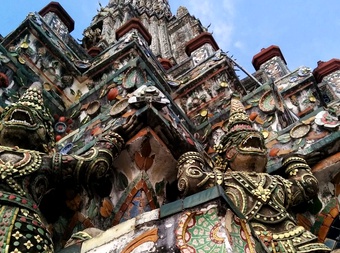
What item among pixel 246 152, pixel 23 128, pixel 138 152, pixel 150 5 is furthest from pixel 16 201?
pixel 150 5

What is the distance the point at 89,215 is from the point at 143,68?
6.70ft

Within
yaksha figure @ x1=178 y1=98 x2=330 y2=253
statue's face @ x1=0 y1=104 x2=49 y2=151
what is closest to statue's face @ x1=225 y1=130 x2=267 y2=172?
yaksha figure @ x1=178 y1=98 x2=330 y2=253

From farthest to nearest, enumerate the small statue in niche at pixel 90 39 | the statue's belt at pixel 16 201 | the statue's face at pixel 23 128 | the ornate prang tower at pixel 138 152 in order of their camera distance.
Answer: the small statue in niche at pixel 90 39, the statue's face at pixel 23 128, the statue's belt at pixel 16 201, the ornate prang tower at pixel 138 152

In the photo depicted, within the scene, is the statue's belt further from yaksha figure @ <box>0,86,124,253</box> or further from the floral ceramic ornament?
the floral ceramic ornament

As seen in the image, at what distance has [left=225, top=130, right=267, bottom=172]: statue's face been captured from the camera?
4.38 m

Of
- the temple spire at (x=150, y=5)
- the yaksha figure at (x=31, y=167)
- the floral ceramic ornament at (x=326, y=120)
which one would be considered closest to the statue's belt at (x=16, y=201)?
the yaksha figure at (x=31, y=167)

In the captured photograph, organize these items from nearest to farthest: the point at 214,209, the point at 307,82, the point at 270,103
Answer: the point at 214,209 < the point at 270,103 < the point at 307,82

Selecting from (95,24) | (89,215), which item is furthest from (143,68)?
(95,24)

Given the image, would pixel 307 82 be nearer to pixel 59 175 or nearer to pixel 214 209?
pixel 59 175

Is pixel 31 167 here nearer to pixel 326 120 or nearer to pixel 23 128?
pixel 23 128

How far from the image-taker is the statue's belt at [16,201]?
339 centimetres

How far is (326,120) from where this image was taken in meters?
5.12

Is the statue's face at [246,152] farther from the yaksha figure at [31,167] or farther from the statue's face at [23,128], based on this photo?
the statue's face at [23,128]

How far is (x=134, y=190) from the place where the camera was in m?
4.25
